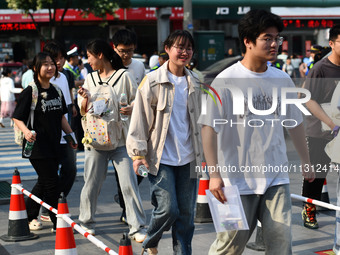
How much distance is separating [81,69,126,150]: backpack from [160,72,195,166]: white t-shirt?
1276 mm

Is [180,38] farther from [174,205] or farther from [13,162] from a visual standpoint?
[13,162]

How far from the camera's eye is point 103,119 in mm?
6371

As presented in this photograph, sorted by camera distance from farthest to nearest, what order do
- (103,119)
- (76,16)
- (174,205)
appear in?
(76,16) → (103,119) → (174,205)

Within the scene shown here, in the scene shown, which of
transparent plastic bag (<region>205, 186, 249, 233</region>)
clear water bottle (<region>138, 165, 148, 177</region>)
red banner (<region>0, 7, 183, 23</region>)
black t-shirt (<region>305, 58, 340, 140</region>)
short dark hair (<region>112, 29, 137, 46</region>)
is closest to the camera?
transparent plastic bag (<region>205, 186, 249, 233</region>)

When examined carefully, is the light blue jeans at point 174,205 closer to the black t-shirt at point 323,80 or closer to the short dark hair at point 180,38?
the short dark hair at point 180,38

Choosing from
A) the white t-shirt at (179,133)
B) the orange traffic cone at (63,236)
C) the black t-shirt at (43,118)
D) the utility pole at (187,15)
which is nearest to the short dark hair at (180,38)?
the white t-shirt at (179,133)

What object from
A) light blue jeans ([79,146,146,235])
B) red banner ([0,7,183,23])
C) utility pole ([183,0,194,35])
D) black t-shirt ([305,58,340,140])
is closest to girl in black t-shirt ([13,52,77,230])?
light blue jeans ([79,146,146,235])

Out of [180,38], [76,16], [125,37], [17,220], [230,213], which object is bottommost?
[17,220]

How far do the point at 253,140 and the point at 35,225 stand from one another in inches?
134

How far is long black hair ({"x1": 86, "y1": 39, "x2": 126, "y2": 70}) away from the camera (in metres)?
6.46

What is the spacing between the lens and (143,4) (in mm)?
27328

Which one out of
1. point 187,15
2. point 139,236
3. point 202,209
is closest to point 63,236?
point 139,236

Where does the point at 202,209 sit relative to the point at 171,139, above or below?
below

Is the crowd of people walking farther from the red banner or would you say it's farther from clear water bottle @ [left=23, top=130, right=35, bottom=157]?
the red banner
